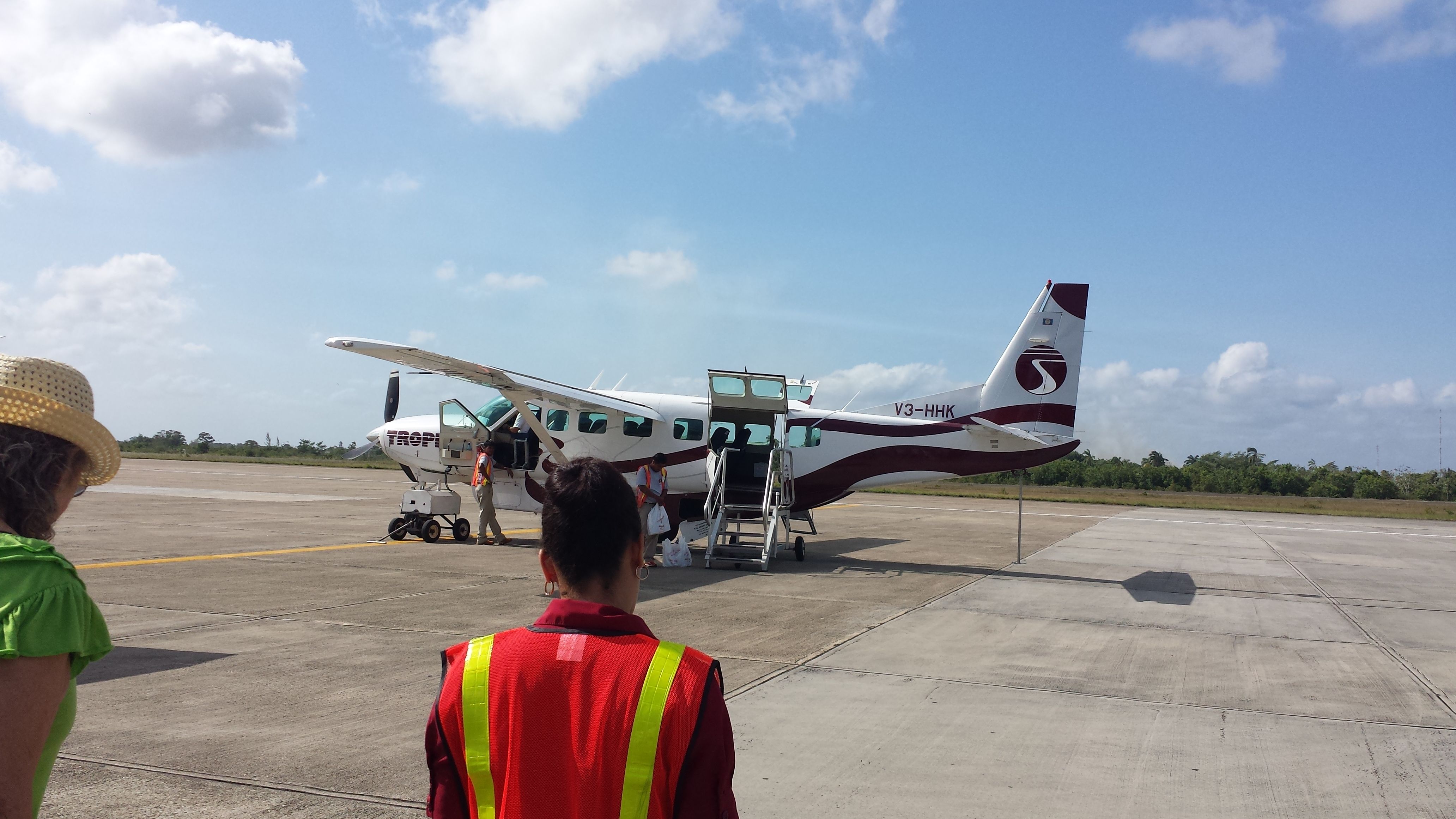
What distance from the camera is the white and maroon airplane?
1627cm

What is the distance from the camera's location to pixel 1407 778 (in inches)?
218

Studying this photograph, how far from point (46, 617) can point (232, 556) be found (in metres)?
13.7

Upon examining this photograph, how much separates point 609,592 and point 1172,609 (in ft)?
37.7

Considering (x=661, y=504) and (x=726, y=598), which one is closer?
(x=726, y=598)

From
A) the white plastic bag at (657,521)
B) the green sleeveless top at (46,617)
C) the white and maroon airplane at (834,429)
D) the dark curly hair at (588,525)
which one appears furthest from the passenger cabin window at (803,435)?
the green sleeveless top at (46,617)

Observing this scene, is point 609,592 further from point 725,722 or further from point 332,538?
point 332,538

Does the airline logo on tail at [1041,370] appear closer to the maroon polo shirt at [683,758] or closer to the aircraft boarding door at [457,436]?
the aircraft boarding door at [457,436]

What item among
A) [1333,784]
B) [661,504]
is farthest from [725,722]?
[661,504]

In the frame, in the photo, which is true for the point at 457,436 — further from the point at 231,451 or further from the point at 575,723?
the point at 231,451

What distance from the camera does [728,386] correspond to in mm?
16031

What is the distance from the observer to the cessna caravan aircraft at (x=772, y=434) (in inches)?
633

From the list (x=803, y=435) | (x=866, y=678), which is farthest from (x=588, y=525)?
(x=803, y=435)

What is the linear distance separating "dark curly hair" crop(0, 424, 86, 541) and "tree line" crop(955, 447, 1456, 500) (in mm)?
58335

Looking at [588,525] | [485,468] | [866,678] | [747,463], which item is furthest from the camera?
[747,463]
